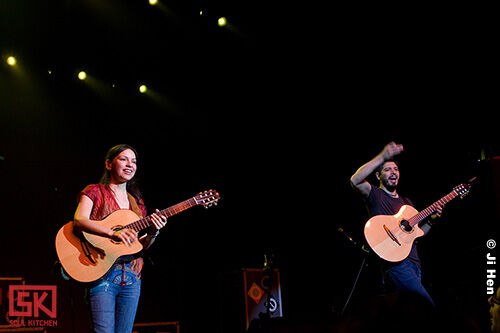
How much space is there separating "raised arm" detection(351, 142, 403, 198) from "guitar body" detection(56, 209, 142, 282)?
2.41 metres

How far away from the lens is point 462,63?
7.02 metres

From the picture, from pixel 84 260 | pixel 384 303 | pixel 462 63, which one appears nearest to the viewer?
pixel 384 303

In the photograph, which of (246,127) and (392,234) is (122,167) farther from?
(246,127)

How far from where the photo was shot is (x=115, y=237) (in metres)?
3.60

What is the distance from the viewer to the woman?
3.43 meters

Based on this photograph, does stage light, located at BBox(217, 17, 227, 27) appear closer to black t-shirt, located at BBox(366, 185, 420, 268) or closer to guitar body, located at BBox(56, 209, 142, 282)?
black t-shirt, located at BBox(366, 185, 420, 268)

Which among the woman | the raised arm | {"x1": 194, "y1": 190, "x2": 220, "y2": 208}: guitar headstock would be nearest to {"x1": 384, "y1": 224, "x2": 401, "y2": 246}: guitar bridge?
the raised arm

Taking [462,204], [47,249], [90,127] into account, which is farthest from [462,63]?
[47,249]

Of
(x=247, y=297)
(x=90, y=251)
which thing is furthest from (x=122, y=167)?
(x=247, y=297)

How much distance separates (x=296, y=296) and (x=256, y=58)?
4.15 m

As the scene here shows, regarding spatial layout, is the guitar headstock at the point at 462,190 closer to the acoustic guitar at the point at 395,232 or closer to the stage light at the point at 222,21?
the acoustic guitar at the point at 395,232

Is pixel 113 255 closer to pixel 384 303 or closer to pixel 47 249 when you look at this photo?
pixel 384 303

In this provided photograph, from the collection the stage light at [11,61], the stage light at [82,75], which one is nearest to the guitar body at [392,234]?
the stage light at [82,75]

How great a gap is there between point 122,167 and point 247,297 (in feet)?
12.9
